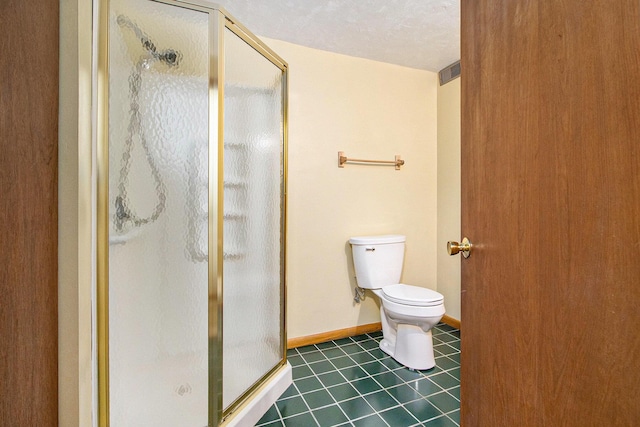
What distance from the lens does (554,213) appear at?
0.54m

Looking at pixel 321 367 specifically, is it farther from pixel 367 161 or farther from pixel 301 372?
pixel 367 161

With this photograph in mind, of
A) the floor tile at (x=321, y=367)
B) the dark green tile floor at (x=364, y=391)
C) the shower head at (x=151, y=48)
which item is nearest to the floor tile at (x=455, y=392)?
the dark green tile floor at (x=364, y=391)

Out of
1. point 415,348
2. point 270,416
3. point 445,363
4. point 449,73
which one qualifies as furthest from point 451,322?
point 449,73

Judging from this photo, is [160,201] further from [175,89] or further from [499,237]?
[499,237]

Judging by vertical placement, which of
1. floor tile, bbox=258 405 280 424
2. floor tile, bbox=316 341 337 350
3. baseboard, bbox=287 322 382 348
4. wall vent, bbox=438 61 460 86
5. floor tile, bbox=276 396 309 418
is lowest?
floor tile, bbox=258 405 280 424

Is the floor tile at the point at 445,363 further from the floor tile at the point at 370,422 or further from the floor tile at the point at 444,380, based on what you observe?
the floor tile at the point at 370,422

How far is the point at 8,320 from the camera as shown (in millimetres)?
812

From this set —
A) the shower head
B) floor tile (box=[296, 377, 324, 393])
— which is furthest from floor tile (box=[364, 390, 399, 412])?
the shower head

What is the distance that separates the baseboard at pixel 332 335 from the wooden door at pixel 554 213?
152cm

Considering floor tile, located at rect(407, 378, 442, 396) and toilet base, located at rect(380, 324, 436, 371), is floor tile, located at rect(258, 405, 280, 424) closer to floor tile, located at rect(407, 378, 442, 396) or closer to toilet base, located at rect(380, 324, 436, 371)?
floor tile, located at rect(407, 378, 442, 396)

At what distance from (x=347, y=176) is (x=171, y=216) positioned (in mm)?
1419

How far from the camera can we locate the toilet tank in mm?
2156

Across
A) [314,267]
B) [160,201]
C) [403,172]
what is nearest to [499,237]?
[160,201]

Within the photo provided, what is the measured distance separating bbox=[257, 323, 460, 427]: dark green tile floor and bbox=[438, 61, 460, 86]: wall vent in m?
2.10
